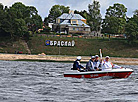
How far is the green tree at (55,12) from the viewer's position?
6097 inches

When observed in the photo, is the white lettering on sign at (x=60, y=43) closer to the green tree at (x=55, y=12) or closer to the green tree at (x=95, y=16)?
the green tree at (x=95, y=16)

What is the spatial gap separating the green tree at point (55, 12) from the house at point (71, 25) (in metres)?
12.4

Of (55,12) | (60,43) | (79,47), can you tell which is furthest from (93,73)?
(55,12)

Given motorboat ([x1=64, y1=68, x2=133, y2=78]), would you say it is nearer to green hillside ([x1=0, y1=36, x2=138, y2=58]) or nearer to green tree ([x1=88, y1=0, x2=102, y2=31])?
green hillside ([x1=0, y1=36, x2=138, y2=58])

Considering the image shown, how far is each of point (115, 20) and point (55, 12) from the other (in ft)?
107

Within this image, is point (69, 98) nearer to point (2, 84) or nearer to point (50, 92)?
point (50, 92)

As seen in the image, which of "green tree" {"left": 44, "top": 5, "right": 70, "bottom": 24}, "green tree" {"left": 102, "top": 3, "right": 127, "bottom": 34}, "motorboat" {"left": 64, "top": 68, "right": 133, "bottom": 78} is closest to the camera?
"motorboat" {"left": 64, "top": 68, "right": 133, "bottom": 78}

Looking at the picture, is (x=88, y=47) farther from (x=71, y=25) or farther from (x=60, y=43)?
(x=71, y=25)

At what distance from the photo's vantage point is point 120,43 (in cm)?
10950

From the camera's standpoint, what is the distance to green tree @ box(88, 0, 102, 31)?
143375 millimetres

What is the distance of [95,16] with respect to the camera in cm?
14788

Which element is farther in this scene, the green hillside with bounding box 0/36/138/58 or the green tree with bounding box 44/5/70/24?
the green tree with bounding box 44/5/70/24

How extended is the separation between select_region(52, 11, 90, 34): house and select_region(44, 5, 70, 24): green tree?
1237cm

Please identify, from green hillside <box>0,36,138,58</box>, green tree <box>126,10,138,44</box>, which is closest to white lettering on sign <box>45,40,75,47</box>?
green hillside <box>0,36,138,58</box>
